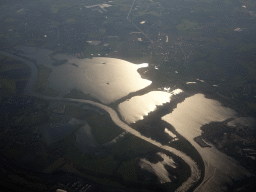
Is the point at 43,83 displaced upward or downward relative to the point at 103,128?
upward

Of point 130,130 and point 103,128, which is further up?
point 130,130

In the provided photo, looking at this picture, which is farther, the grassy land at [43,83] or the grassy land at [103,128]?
the grassy land at [43,83]

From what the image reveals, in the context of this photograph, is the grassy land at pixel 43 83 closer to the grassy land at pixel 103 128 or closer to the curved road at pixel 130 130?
the curved road at pixel 130 130

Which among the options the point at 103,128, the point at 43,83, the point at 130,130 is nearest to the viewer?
the point at 130,130

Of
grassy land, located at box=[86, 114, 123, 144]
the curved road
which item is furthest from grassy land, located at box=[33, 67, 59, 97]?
grassy land, located at box=[86, 114, 123, 144]

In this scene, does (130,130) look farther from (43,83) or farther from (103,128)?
(43,83)

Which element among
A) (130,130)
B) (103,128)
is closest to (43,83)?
(103,128)

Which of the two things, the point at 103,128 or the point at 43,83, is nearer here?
the point at 103,128

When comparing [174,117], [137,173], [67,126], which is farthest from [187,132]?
[67,126]

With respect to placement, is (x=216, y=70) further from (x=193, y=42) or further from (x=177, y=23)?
(x=177, y=23)

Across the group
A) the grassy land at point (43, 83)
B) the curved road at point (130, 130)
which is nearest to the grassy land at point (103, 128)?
the curved road at point (130, 130)

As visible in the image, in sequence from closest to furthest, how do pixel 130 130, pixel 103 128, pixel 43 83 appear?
pixel 130 130
pixel 103 128
pixel 43 83
